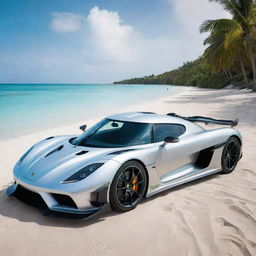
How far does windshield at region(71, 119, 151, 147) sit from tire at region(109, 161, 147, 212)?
0.42 metres

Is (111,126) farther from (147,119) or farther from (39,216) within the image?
(39,216)

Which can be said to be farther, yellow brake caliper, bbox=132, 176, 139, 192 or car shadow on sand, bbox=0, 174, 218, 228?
yellow brake caliper, bbox=132, 176, 139, 192

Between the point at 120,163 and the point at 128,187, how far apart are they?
1.14 feet

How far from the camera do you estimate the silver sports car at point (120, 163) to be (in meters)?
3.21

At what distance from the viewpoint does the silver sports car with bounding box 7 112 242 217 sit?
3209mm

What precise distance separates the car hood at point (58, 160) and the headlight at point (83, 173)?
5cm

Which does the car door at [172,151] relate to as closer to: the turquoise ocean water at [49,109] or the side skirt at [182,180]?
the side skirt at [182,180]

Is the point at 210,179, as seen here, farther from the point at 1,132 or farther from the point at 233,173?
the point at 1,132

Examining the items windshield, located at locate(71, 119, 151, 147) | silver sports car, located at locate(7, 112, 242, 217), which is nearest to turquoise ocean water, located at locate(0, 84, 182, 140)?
windshield, located at locate(71, 119, 151, 147)

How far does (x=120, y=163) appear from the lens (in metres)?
3.40

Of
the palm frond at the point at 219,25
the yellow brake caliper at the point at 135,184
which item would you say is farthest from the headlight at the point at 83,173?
the palm frond at the point at 219,25

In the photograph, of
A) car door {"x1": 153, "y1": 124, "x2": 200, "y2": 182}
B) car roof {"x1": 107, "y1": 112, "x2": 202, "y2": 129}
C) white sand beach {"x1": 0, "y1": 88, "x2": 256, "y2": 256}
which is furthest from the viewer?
car roof {"x1": 107, "y1": 112, "x2": 202, "y2": 129}

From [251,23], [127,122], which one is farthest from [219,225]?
[251,23]

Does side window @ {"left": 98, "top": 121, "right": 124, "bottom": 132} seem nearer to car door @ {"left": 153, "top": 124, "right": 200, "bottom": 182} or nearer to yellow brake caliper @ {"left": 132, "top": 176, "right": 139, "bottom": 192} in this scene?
car door @ {"left": 153, "top": 124, "right": 200, "bottom": 182}
